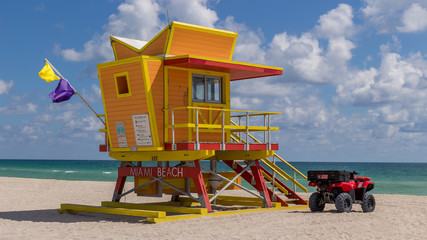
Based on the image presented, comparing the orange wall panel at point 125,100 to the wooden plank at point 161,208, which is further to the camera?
the orange wall panel at point 125,100

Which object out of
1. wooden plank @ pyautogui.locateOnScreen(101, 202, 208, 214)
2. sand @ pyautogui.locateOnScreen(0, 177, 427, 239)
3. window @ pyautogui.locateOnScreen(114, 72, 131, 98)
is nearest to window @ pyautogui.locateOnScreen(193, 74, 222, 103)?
window @ pyautogui.locateOnScreen(114, 72, 131, 98)

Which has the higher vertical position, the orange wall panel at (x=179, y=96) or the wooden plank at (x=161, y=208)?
the orange wall panel at (x=179, y=96)

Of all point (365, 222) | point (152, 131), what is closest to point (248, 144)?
point (152, 131)

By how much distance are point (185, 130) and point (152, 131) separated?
4.18 feet

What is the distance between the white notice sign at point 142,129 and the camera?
18.2 metres

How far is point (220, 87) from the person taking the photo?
65.3 feet

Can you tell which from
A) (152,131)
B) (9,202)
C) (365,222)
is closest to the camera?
(365,222)

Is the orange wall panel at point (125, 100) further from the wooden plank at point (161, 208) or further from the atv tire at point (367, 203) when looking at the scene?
the atv tire at point (367, 203)

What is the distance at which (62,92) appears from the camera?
20750 millimetres

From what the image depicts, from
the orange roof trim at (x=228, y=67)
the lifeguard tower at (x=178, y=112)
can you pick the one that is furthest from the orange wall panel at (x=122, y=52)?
the orange roof trim at (x=228, y=67)

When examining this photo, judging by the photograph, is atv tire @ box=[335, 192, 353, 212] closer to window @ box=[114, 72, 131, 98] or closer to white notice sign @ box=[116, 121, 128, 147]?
white notice sign @ box=[116, 121, 128, 147]

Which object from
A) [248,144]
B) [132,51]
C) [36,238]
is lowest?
[36,238]

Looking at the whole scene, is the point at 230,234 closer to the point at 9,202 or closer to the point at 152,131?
the point at 152,131

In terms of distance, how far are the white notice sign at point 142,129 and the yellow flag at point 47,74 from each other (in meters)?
4.14
